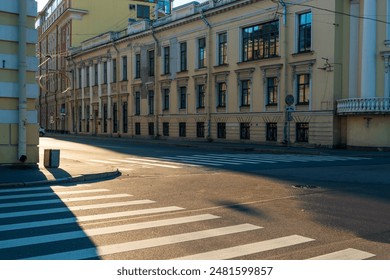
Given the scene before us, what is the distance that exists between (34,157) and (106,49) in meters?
38.9

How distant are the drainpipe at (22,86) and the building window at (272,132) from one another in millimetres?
20154

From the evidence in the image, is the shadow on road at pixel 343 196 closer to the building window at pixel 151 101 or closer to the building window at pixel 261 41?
the building window at pixel 261 41

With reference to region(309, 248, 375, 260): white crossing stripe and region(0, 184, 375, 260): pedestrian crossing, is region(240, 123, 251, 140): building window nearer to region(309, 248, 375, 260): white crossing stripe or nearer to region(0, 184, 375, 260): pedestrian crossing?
region(0, 184, 375, 260): pedestrian crossing

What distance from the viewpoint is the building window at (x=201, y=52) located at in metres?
38.9

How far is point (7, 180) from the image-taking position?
12266 mm

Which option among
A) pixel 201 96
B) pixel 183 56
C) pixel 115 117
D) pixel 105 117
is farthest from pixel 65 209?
pixel 105 117

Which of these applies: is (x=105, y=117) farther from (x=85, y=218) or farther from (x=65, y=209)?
(x=85, y=218)

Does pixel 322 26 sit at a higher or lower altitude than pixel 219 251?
higher

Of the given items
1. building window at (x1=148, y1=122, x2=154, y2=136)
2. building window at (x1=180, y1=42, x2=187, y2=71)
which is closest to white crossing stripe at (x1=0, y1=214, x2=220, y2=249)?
building window at (x1=180, y1=42, x2=187, y2=71)

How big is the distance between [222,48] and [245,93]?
484 centimetres

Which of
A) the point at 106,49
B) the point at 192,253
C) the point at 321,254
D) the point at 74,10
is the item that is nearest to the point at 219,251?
the point at 192,253

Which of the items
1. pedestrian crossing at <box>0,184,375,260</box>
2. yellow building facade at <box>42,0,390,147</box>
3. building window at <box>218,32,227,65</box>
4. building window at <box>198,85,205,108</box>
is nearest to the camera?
pedestrian crossing at <box>0,184,375,260</box>

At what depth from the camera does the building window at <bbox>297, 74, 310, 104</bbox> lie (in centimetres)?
3045

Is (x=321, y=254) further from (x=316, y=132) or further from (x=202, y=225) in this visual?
(x=316, y=132)
